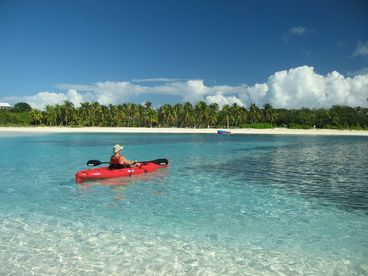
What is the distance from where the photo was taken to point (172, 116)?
107m

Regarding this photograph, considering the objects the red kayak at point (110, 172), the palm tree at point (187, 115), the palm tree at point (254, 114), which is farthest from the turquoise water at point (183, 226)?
the palm tree at point (254, 114)

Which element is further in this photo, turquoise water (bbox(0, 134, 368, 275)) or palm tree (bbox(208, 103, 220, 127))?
palm tree (bbox(208, 103, 220, 127))

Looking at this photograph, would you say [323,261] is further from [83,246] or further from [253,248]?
[83,246]

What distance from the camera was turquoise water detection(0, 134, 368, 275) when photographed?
7473 mm

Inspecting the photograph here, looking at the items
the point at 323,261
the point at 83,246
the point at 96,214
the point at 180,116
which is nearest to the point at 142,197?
the point at 96,214

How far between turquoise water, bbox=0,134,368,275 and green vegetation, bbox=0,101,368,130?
89.2m

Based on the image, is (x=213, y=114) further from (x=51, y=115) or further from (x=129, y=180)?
(x=129, y=180)

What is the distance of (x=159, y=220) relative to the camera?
10758mm

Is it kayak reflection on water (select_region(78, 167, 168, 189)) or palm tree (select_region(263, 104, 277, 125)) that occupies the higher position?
palm tree (select_region(263, 104, 277, 125))

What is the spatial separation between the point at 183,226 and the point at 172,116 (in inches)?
3823

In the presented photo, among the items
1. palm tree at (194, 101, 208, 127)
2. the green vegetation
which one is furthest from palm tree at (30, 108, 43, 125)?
palm tree at (194, 101, 208, 127)

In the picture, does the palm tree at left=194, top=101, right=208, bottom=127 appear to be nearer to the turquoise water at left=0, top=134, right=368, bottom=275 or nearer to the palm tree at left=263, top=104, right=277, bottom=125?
the palm tree at left=263, top=104, right=277, bottom=125

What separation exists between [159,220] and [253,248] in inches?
130

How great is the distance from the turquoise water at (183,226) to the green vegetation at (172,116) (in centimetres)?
8923
